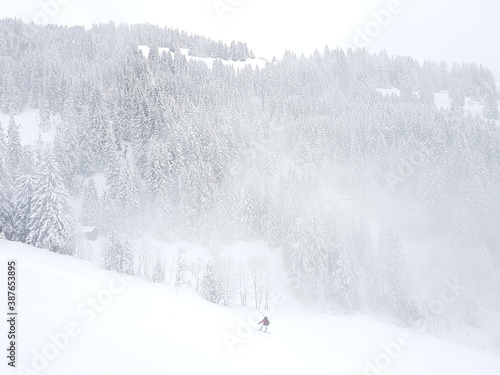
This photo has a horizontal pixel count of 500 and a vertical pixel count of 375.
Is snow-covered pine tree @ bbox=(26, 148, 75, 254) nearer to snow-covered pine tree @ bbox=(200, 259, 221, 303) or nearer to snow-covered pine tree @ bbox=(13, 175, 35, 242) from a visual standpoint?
snow-covered pine tree @ bbox=(13, 175, 35, 242)

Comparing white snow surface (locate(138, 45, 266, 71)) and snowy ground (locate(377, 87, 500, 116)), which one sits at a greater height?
white snow surface (locate(138, 45, 266, 71))

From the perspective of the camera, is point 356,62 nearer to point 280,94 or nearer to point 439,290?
point 280,94

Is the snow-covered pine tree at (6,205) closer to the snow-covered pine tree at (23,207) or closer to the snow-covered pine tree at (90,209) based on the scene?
the snow-covered pine tree at (23,207)

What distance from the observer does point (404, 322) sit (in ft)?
179

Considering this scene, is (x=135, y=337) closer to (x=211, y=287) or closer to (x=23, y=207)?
(x=211, y=287)

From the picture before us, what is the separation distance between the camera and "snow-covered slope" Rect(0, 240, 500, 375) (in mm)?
13047

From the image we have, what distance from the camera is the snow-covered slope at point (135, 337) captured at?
42.8ft

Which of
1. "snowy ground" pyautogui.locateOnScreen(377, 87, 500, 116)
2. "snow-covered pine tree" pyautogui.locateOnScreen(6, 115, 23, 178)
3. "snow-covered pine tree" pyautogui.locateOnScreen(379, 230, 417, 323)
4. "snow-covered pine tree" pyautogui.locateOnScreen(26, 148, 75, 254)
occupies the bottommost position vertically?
"snow-covered pine tree" pyautogui.locateOnScreen(379, 230, 417, 323)

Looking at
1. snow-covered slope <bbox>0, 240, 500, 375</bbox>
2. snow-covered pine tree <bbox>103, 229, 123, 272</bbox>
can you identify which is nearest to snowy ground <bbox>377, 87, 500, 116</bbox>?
snow-covered pine tree <bbox>103, 229, 123, 272</bbox>

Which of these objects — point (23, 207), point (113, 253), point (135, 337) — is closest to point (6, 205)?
point (23, 207)

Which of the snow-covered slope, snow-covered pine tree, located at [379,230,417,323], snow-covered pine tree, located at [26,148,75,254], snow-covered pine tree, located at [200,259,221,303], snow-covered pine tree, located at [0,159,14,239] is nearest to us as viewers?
the snow-covered slope

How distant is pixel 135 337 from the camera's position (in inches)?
617

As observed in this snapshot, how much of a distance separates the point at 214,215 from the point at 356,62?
127 metres

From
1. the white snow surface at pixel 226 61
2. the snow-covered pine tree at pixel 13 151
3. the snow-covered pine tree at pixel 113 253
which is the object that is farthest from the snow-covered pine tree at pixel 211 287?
the white snow surface at pixel 226 61
